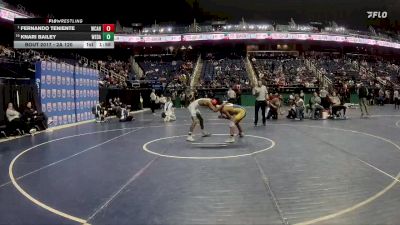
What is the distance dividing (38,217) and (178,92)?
3100cm

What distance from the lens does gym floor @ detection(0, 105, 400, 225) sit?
14.3 feet

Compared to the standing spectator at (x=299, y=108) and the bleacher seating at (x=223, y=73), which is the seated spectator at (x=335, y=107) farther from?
the bleacher seating at (x=223, y=73)

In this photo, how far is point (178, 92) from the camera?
3519 cm

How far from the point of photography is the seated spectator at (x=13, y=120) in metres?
12.6

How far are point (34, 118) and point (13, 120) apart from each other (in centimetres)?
107

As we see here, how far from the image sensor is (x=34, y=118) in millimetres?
13727

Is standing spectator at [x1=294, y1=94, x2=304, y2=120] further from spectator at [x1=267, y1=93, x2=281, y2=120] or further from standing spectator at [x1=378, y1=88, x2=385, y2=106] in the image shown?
standing spectator at [x1=378, y1=88, x2=385, y2=106]

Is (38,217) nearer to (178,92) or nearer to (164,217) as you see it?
(164,217)
